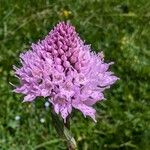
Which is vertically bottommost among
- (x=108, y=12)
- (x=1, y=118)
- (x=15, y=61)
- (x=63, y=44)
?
(x=63, y=44)

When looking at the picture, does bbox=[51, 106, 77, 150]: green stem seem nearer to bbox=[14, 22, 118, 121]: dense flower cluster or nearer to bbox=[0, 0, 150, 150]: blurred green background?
bbox=[14, 22, 118, 121]: dense flower cluster

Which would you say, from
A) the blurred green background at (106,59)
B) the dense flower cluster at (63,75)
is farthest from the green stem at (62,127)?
the blurred green background at (106,59)

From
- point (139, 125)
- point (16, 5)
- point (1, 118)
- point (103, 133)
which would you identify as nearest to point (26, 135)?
point (1, 118)

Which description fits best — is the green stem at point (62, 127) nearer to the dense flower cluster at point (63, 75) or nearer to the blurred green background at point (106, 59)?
the dense flower cluster at point (63, 75)

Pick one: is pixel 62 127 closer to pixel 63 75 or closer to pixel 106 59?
pixel 63 75

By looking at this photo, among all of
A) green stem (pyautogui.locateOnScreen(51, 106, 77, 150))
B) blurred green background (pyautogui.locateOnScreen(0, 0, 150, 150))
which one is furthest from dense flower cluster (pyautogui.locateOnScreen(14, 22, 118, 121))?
blurred green background (pyautogui.locateOnScreen(0, 0, 150, 150))

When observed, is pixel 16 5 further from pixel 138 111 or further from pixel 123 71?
pixel 138 111
